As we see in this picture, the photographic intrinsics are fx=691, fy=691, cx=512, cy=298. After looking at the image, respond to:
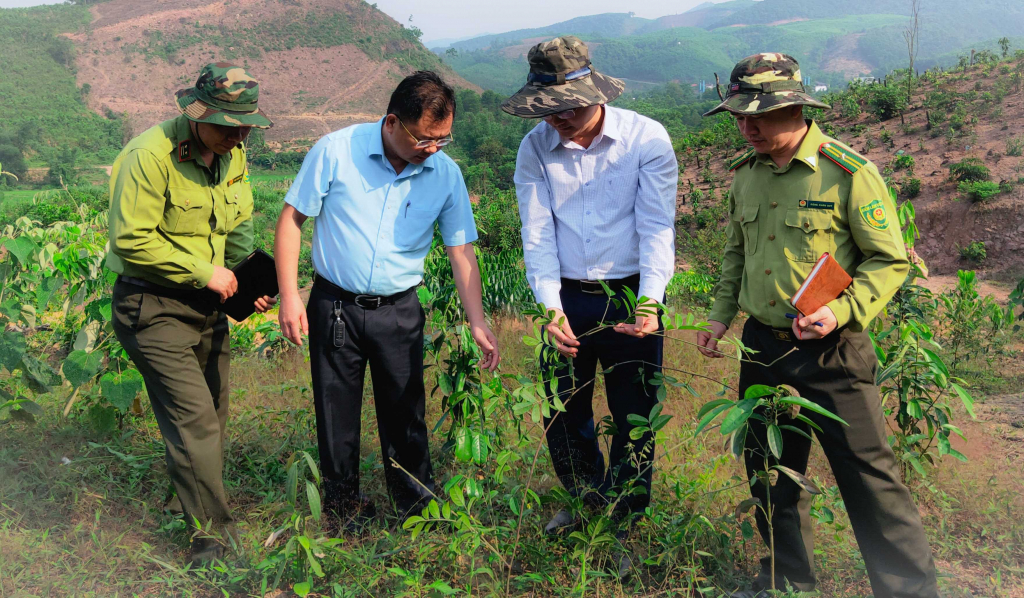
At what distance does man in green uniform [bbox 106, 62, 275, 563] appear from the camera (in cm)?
213

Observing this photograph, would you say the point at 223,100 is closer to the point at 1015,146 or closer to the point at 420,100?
the point at 420,100

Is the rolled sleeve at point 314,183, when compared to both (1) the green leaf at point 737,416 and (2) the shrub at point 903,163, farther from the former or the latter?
(2) the shrub at point 903,163

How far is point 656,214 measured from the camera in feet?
6.87

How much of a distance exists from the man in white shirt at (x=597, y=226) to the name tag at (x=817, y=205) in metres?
0.39

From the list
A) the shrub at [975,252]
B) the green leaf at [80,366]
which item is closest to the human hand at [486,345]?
the green leaf at [80,366]

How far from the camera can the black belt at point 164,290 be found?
7.32 feet

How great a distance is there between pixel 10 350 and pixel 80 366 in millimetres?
247

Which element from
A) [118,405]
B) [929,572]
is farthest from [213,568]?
[929,572]

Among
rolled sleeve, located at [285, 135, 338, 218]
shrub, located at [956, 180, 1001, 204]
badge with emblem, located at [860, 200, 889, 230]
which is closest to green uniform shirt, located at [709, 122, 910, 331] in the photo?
badge with emblem, located at [860, 200, 889, 230]

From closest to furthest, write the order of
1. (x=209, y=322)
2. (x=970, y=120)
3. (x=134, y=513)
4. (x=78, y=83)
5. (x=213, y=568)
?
(x=213, y=568), (x=209, y=322), (x=134, y=513), (x=970, y=120), (x=78, y=83)

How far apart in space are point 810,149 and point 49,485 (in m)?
3.03

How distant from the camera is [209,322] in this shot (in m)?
2.41

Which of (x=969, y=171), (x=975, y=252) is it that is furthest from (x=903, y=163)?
(x=975, y=252)

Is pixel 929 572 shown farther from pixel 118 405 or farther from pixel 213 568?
pixel 118 405
